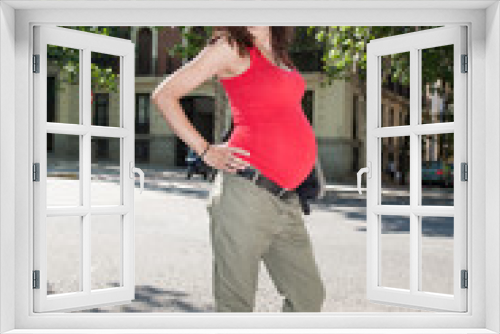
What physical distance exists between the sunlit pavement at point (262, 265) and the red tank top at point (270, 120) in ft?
5.71

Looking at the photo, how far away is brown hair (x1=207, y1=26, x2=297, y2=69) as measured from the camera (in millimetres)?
2625

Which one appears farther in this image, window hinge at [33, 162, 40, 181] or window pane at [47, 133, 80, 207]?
window pane at [47, 133, 80, 207]

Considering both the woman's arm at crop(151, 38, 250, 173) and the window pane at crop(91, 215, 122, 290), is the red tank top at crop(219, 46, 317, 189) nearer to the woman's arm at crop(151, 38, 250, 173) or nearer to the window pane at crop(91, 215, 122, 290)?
the woman's arm at crop(151, 38, 250, 173)

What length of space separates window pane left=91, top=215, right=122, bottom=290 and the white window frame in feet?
2.57

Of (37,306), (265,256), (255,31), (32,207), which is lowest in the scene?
(37,306)

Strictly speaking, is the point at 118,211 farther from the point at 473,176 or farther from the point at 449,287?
the point at 449,287

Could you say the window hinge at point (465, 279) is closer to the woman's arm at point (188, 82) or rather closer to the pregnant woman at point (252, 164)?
the pregnant woman at point (252, 164)

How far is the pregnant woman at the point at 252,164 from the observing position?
8.28ft

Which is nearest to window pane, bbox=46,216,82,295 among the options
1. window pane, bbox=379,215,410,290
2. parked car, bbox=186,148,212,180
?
window pane, bbox=379,215,410,290

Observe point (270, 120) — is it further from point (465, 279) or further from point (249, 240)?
point (465, 279)

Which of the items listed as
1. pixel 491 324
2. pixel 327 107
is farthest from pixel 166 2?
pixel 327 107

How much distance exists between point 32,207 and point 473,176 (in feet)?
6.72

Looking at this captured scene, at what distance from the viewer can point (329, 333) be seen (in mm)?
2738

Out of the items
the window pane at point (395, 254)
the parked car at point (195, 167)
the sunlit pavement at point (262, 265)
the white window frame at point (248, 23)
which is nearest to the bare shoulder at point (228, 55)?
the white window frame at point (248, 23)
